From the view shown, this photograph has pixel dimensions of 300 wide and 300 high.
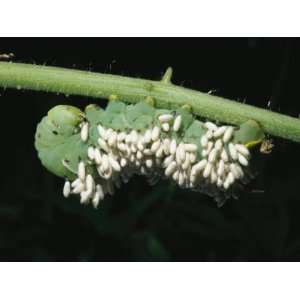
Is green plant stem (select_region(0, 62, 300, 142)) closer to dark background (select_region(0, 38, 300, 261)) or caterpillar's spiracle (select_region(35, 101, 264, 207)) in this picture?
caterpillar's spiracle (select_region(35, 101, 264, 207))

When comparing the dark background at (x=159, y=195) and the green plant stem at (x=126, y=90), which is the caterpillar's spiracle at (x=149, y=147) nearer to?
the green plant stem at (x=126, y=90)

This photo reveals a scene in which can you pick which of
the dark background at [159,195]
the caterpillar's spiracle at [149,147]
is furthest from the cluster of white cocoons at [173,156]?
the dark background at [159,195]

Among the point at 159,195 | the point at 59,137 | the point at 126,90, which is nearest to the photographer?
the point at 126,90

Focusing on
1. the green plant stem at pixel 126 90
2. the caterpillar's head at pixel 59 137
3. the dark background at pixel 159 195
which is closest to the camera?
the green plant stem at pixel 126 90

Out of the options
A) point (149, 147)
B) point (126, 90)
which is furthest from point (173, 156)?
point (126, 90)

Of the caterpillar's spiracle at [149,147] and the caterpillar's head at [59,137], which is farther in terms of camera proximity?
the caterpillar's head at [59,137]

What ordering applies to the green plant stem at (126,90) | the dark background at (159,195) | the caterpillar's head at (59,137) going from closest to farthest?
the green plant stem at (126,90), the caterpillar's head at (59,137), the dark background at (159,195)

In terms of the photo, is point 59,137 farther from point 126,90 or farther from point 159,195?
point 159,195

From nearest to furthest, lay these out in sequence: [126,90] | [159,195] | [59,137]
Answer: [126,90] → [59,137] → [159,195]
